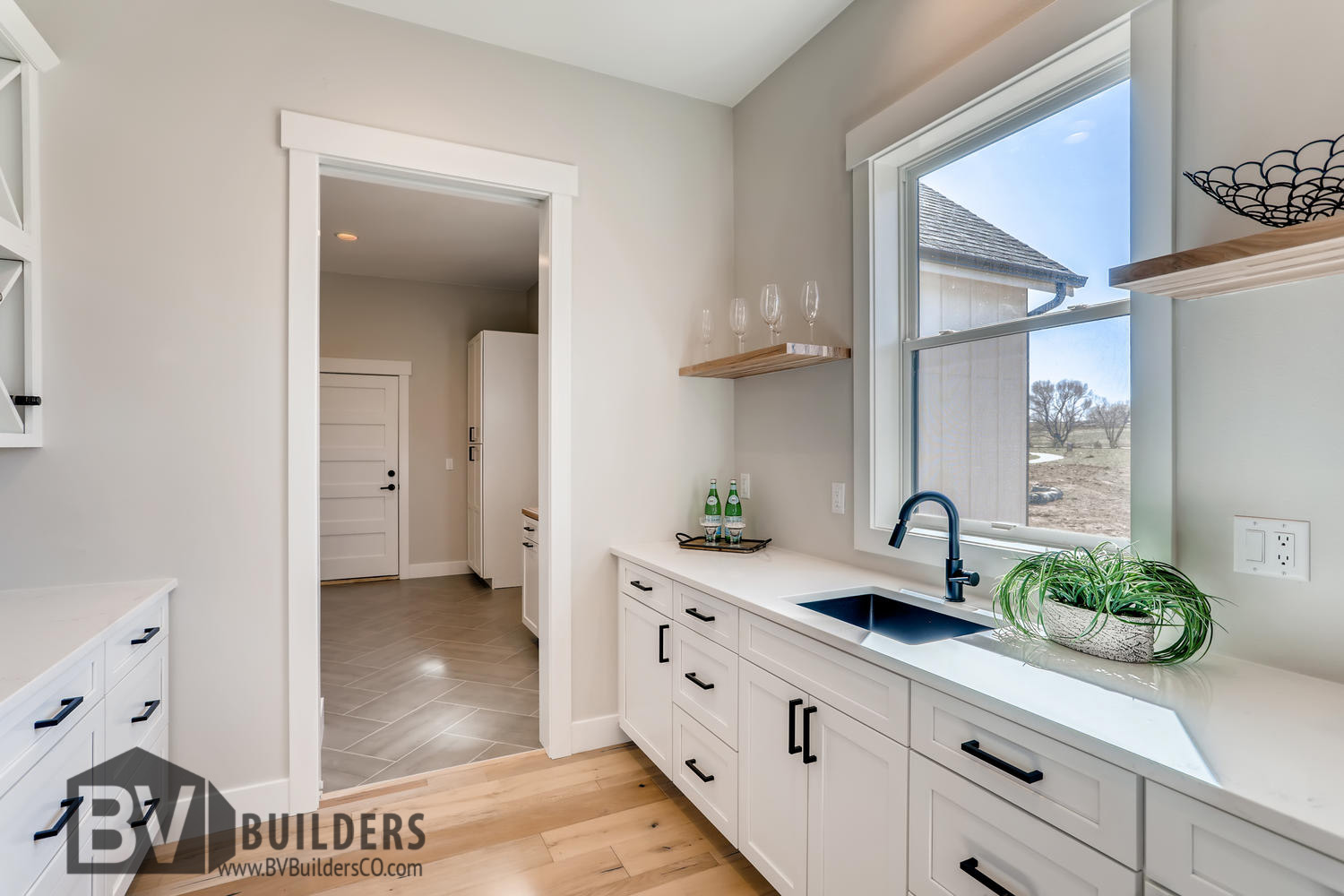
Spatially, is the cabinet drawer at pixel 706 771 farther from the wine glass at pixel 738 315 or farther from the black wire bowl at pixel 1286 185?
the black wire bowl at pixel 1286 185

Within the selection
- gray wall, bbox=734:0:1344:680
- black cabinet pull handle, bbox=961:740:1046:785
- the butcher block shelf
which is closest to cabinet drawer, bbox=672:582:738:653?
black cabinet pull handle, bbox=961:740:1046:785

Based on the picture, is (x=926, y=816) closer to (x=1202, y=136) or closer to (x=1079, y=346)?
(x=1079, y=346)

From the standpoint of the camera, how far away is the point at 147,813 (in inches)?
74.9

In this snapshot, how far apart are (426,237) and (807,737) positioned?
471 centimetres

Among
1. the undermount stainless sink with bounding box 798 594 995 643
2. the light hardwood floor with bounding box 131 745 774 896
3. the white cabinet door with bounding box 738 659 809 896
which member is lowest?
the light hardwood floor with bounding box 131 745 774 896

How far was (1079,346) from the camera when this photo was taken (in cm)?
168

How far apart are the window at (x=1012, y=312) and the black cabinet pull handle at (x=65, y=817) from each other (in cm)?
219

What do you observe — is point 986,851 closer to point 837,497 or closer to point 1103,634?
point 1103,634

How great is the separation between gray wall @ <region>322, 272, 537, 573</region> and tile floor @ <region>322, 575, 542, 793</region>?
1051 millimetres

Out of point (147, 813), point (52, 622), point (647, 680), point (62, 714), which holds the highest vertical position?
point (52, 622)

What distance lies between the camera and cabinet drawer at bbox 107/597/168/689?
1.65m

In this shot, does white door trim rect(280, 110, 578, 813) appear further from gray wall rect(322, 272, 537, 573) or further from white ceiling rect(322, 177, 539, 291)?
gray wall rect(322, 272, 537, 573)

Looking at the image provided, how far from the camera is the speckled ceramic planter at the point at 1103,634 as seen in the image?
1.27m

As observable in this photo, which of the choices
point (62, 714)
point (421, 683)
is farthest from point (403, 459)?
point (62, 714)
